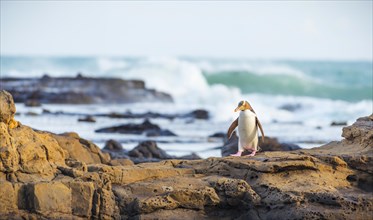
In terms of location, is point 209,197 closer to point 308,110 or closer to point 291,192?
point 291,192

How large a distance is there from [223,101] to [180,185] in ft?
102

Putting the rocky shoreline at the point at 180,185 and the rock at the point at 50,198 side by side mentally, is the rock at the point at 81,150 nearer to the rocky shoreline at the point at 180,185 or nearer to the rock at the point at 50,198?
the rocky shoreline at the point at 180,185

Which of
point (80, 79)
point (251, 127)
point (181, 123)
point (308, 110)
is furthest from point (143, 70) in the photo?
point (251, 127)

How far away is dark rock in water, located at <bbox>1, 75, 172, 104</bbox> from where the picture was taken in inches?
1289

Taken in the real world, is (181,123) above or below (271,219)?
above

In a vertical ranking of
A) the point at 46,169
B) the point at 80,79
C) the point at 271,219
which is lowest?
the point at 271,219

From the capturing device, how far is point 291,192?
26.9 ft

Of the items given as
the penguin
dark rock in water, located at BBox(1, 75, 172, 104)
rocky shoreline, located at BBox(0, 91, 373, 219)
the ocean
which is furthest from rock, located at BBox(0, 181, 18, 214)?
dark rock in water, located at BBox(1, 75, 172, 104)

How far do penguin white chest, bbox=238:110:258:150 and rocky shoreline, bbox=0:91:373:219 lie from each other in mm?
1250

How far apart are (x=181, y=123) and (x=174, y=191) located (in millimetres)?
16591

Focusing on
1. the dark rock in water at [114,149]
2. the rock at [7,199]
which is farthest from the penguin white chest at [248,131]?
the dark rock in water at [114,149]

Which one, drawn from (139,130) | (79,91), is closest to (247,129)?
(139,130)

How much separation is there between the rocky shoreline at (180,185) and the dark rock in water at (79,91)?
23503 mm

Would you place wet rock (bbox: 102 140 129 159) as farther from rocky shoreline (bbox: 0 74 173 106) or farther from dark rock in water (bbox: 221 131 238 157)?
rocky shoreline (bbox: 0 74 173 106)
